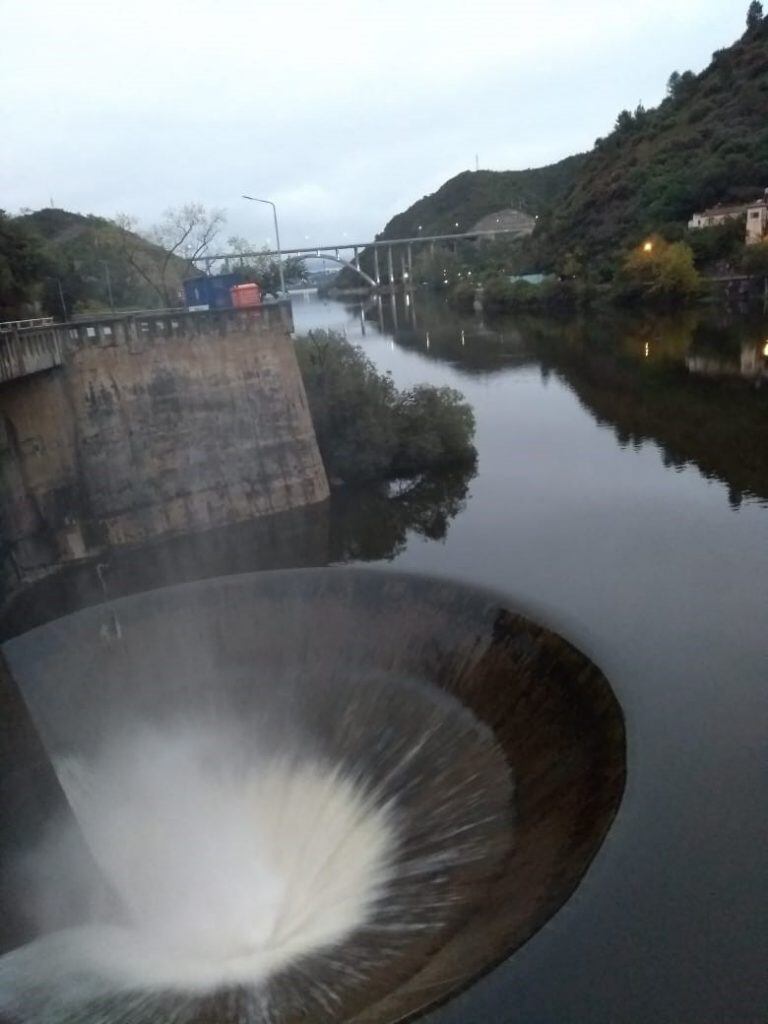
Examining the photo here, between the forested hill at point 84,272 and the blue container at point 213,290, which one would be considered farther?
the forested hill at point 84,272

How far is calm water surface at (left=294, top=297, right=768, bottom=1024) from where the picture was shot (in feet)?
26.5

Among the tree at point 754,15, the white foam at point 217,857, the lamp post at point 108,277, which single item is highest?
the tree at point 754,15

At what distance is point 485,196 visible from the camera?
5856 inches

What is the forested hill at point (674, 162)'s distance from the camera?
225 ft

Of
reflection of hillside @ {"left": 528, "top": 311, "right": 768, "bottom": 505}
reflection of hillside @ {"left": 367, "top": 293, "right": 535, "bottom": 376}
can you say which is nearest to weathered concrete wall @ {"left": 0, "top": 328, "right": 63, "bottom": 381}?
reflection of hillside @ {"left": 528, "top": 311, "right": 768, "bottom": 505}

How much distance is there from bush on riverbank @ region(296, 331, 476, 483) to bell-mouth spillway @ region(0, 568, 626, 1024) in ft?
30.7

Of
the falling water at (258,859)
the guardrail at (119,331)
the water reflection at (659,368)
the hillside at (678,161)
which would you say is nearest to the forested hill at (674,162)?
the hillside at (678,161)

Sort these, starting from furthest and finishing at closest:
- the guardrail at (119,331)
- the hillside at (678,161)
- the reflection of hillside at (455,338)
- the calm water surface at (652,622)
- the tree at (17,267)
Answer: the hillside at (678,161) < the reflection of hillside at (455,338) < the tree at (17,267) < the guardrail at (119,331) < the calm water surface at (652,622)

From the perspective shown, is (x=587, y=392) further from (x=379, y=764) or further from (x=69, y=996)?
(x=69, y=996)

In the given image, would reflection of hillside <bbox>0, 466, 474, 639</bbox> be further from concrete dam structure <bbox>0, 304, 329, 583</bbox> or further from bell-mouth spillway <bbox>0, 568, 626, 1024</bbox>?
bell-mouth spillway <bbox>0, 568, 626, 1024</bbox>

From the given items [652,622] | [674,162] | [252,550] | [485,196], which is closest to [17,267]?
[252,550]

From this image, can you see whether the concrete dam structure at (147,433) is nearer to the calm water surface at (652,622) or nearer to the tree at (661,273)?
the calm water surface at (652,622)

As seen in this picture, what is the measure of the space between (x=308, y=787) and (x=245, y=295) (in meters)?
16.1

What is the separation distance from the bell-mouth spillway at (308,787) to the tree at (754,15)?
92.2 metres
